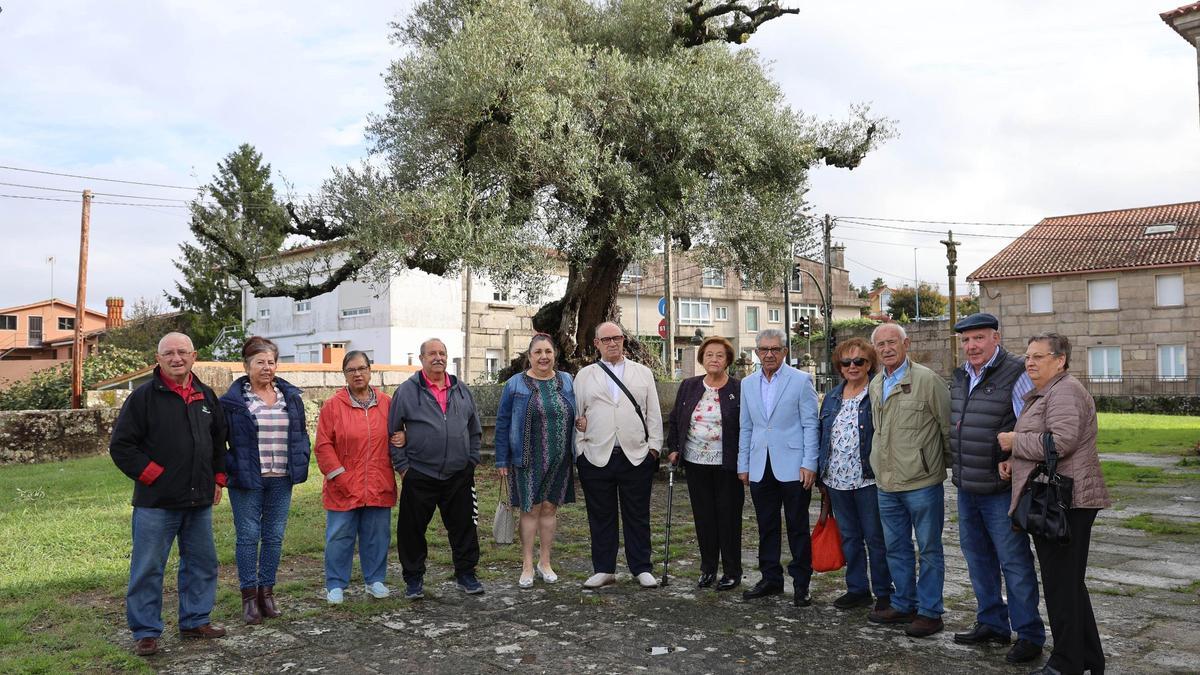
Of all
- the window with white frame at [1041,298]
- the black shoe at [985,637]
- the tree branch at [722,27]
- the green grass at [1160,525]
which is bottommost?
the green grass at [1160,525]

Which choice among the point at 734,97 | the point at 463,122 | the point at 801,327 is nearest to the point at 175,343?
the point at 463,122

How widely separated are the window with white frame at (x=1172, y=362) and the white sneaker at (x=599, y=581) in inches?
1344

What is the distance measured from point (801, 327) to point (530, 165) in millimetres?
24800

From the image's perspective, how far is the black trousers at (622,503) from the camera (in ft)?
21.7

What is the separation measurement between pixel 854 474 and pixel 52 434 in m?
15.4

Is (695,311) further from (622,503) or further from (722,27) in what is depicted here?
(622,503)

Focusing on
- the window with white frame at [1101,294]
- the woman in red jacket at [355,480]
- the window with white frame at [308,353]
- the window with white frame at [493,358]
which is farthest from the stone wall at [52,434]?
the window with white frame at [1101,294]

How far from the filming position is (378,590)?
20.2ft

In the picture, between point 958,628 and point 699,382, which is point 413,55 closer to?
point 699,382

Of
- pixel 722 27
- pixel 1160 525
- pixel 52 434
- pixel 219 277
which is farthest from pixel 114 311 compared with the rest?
pixel 1160 525

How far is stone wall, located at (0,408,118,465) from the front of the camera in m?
15.7

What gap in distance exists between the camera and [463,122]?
11.1 metres

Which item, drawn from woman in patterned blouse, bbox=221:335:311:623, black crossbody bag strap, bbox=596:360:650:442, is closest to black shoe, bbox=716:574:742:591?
black crossbody bag strap, bbox=596:360:650:442

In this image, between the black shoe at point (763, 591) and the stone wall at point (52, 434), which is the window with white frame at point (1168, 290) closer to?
the black shoe at point (763, 591)
